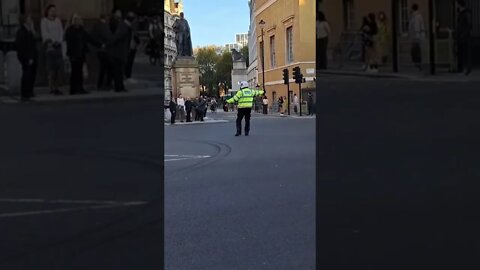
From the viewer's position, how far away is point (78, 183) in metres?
2.89

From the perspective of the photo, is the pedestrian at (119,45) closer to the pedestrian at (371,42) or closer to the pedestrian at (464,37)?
the pedestrian at (371,42)

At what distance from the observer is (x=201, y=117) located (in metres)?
28.2

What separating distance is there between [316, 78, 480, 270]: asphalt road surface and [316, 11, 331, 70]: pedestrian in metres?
0.12

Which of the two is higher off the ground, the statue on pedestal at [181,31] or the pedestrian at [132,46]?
the statue on pedestal at [181,31]

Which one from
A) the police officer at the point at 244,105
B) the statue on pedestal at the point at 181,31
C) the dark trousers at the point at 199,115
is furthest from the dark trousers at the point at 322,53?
the dark trousers at the point at 199,115

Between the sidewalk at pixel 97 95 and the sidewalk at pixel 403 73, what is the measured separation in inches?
34.6

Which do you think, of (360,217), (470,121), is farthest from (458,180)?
(360,217)

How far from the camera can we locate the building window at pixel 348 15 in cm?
306

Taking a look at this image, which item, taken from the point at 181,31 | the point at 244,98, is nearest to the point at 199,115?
the point at 244,98

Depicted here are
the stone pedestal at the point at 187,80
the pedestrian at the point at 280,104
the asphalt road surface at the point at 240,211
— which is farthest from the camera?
the pedestrian at the point at 280,104

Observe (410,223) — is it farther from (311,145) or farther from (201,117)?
(201,117)

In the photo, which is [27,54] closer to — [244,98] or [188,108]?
[244,98]

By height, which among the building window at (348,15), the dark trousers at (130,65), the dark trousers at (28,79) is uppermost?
the building window at (348,15)

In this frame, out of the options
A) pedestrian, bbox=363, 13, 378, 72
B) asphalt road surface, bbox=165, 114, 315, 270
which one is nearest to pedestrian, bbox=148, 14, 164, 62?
pedestrian, bbox=363, 13, 378, 72
